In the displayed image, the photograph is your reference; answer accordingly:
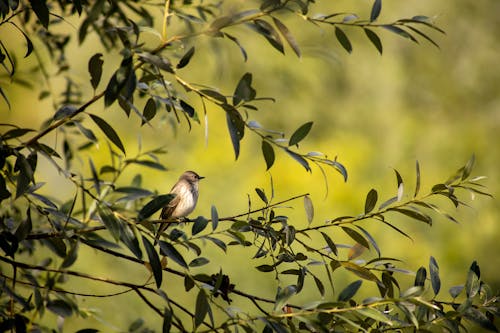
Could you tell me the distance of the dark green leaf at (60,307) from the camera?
123 cm

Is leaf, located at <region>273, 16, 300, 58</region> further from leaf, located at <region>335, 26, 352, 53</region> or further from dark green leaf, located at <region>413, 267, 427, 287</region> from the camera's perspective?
dark green leaf, located at <region>413, 267, 427, 287</region>

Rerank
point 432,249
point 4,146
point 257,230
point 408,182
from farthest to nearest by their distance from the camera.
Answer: point 408,182, point 432,249, point 257,230, point 4,146

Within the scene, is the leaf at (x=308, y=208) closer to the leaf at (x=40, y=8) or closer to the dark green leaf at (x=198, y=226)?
the dark green leaf at (x=198, y=226)

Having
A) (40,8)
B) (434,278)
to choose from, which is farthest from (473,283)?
(40,8)

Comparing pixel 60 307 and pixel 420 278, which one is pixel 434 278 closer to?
pixel 420 278

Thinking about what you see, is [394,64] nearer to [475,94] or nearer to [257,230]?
[475,94]

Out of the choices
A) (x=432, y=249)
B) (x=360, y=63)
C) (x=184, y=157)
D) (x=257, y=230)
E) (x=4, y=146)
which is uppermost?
(x=4, y=146)

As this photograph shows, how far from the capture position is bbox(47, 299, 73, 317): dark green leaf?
123 cm

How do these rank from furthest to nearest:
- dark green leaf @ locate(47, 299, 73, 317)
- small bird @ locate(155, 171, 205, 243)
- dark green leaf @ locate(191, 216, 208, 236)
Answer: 1. small bird @ locate(155, 171, 205, 243)
2. dark green leaf @ locate(191, 216, 208, 236)
3. dark green leaf @ locate(47, 299, 73, 317)

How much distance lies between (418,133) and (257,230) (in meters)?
6.65

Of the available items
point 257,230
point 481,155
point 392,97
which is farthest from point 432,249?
point 257,230

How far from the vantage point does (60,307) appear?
1.24 m

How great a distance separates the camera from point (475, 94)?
8602 mm

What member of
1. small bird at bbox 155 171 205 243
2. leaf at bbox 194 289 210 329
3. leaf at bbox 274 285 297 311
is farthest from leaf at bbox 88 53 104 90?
small bird at bbox 155 171 205 243
